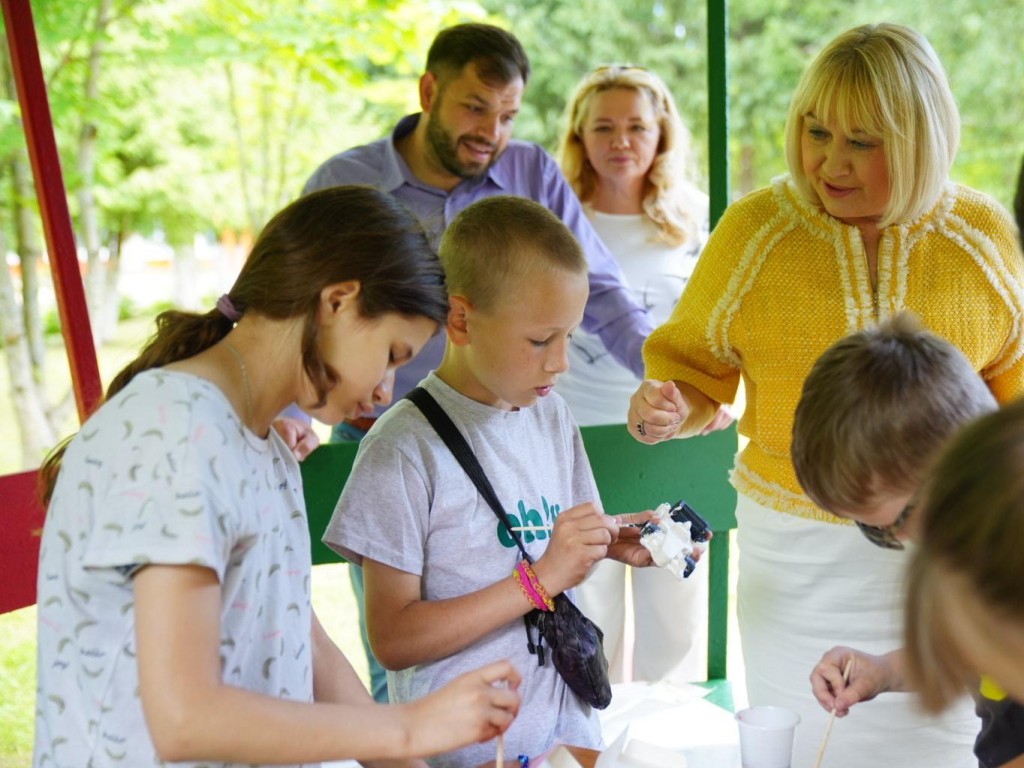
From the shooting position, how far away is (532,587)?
1.81 meters

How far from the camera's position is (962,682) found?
3.47ft

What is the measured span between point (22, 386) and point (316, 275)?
5377 millimetres

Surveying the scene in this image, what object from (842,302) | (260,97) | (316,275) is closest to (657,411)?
(842,302)

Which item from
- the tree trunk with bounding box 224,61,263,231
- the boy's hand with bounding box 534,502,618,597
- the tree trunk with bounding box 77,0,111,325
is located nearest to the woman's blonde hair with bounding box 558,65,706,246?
the boy's hand with bounding box 534,502,618,597

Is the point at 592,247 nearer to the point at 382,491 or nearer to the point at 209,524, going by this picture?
the point at 382,491

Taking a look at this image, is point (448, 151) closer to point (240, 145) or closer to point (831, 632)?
point (831, 632)

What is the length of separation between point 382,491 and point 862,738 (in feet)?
3.33

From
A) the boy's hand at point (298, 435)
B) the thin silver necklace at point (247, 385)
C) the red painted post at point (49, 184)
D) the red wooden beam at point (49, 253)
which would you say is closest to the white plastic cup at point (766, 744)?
the thin silver necklace at point (247, 385)

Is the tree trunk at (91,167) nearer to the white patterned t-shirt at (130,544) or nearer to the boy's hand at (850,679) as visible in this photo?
the white patterned t-shirt at (130,544)

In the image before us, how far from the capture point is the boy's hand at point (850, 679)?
175cm

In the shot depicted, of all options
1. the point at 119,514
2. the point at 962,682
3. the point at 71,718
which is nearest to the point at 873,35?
the point at 962,682

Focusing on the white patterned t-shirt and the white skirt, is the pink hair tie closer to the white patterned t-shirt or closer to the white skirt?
the white patterned t-shirt

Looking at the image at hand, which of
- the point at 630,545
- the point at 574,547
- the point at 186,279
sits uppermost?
the point at 574,547

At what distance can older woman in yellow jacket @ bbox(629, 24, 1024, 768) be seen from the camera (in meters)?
2.10
